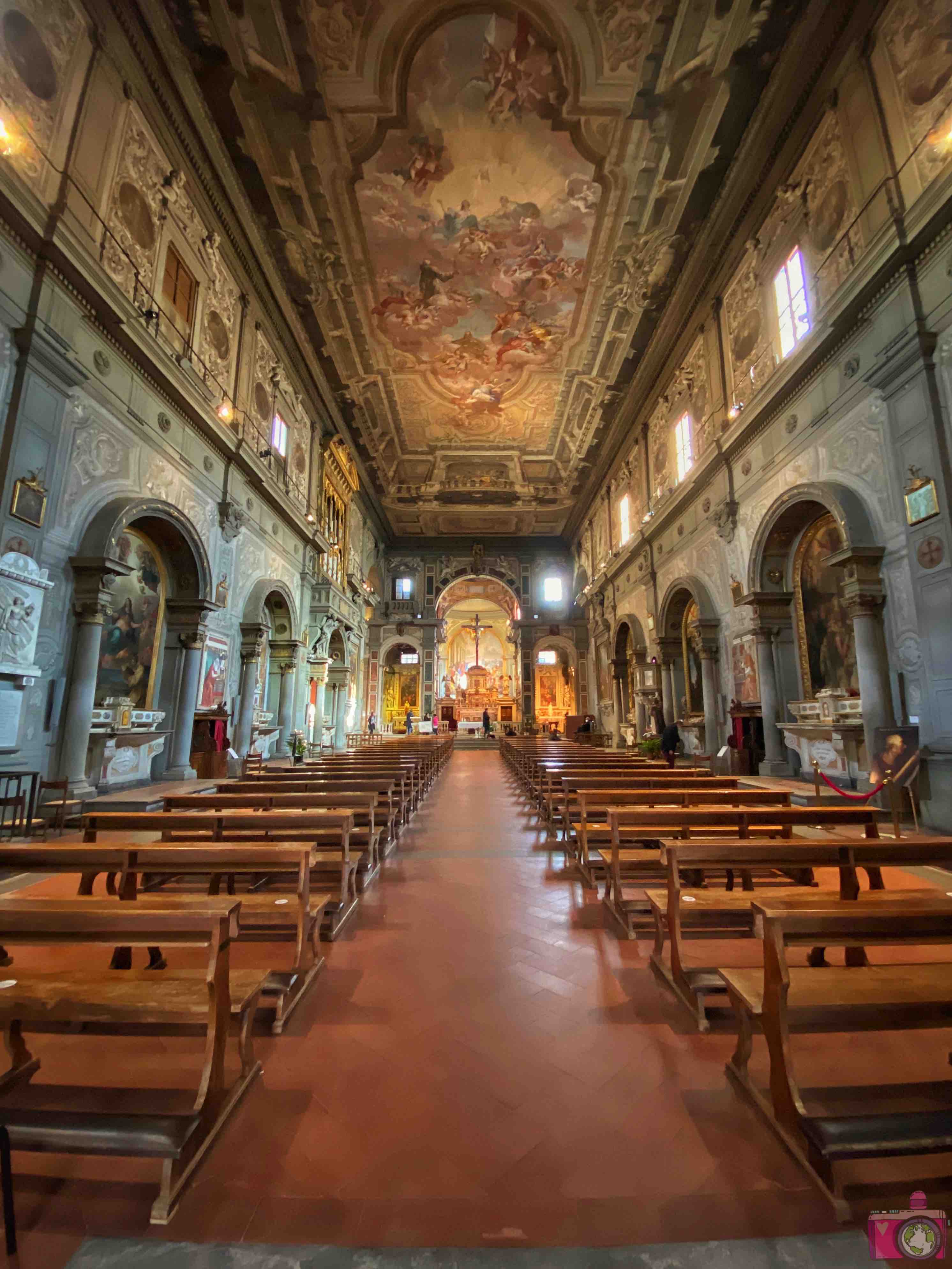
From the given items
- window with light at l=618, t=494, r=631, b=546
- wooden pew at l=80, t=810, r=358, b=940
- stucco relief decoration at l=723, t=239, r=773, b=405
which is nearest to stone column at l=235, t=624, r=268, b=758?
wooden pew at l=80, t=810, r=358, b=940

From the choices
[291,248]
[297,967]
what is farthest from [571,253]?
[297,967]

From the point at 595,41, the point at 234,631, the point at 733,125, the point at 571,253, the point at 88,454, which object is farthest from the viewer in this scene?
the point at 571,253

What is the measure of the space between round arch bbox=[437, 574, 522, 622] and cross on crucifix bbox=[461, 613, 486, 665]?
130 inches

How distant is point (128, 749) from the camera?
8.04 meters

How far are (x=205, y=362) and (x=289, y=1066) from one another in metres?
10.8

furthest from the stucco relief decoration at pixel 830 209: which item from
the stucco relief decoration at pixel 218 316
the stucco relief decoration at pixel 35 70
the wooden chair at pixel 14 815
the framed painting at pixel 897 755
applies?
the wooden chair at pixel 14 815

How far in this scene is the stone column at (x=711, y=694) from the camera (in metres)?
11.7

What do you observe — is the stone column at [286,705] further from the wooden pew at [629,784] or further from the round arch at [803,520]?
the round arch at [803,520]

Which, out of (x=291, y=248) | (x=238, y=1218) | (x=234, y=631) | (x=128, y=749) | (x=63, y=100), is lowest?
(x=238, y=1218)

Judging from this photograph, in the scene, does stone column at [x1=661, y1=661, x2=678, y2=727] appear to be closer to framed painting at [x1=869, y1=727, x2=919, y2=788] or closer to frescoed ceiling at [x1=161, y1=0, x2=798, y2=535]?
framed painting at [x1=869, y1=727, x2=919, y2=788]

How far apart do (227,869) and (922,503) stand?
7.47 meters

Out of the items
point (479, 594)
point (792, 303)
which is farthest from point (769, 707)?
point (479, 594)

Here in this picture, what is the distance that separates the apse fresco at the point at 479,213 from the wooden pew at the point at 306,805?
37.0ft

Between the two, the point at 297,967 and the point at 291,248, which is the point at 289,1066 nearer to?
the point at 297,967
